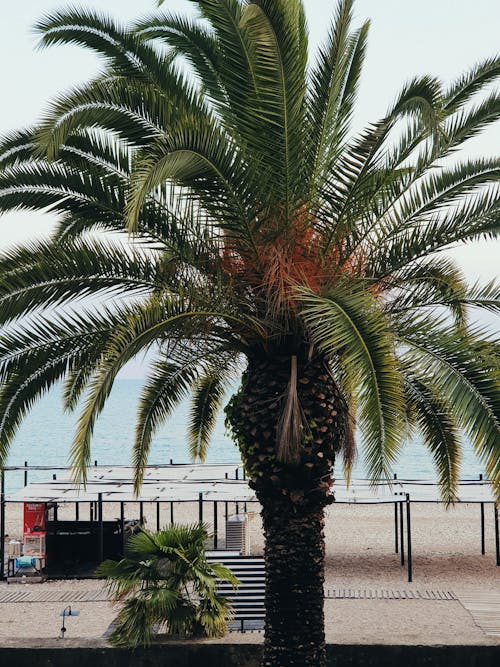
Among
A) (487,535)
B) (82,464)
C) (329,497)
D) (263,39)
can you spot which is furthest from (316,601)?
(487,535)

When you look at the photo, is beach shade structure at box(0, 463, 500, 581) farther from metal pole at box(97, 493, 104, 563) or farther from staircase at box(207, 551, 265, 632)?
staircase at box(207, 551, 265, 632)

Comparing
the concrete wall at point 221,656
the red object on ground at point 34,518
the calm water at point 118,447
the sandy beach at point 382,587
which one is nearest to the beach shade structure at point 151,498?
the red object on ground at point 34,518

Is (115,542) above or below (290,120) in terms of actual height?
below

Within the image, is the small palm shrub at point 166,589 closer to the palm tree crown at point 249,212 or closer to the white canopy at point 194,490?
the palm tree crown at point 249,212

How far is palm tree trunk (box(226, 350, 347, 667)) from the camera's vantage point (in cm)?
897

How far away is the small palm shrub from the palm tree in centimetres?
172

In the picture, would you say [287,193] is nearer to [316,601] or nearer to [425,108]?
[425,108]

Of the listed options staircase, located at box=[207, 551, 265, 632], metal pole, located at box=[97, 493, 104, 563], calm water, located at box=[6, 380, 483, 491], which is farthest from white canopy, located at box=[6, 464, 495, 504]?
calm water, located at box=[6, 380, 483, 491]

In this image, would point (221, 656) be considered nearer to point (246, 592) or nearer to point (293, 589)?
point (293, 589)

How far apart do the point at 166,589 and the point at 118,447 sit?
270 feet

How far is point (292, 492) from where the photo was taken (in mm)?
8984

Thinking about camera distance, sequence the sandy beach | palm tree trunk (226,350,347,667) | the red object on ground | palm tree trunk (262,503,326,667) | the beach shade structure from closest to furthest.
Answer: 1. palm tree trunk (226,350,347,667)
2. palm tree trunk (262,503,326,667)
3. the sandy beach
4. the beach shade structure
5. the red object on ground

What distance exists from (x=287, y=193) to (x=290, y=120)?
27.2 inches

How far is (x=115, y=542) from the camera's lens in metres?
18.5
